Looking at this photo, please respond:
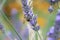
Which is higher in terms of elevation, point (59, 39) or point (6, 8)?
point (6, 8)

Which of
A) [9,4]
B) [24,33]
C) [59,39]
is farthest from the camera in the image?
[9,4]

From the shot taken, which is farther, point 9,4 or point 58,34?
point 9,4

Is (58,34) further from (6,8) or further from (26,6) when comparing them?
(6,8)

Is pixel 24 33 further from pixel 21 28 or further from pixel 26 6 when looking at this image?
pixel 26 6

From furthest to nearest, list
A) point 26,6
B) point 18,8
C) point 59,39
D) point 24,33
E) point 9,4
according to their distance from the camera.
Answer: point 9,4 < point 18,8 < point 24,33 < point 59,39 < point 26,6

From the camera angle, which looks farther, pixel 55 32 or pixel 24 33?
pixel 24 33

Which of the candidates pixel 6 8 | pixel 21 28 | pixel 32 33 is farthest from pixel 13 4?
pixel 32 33

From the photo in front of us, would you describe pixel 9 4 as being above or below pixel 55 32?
above

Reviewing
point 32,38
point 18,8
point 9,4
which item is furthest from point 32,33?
point 9,4

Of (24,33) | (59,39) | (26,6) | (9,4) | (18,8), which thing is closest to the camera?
(26,6)
